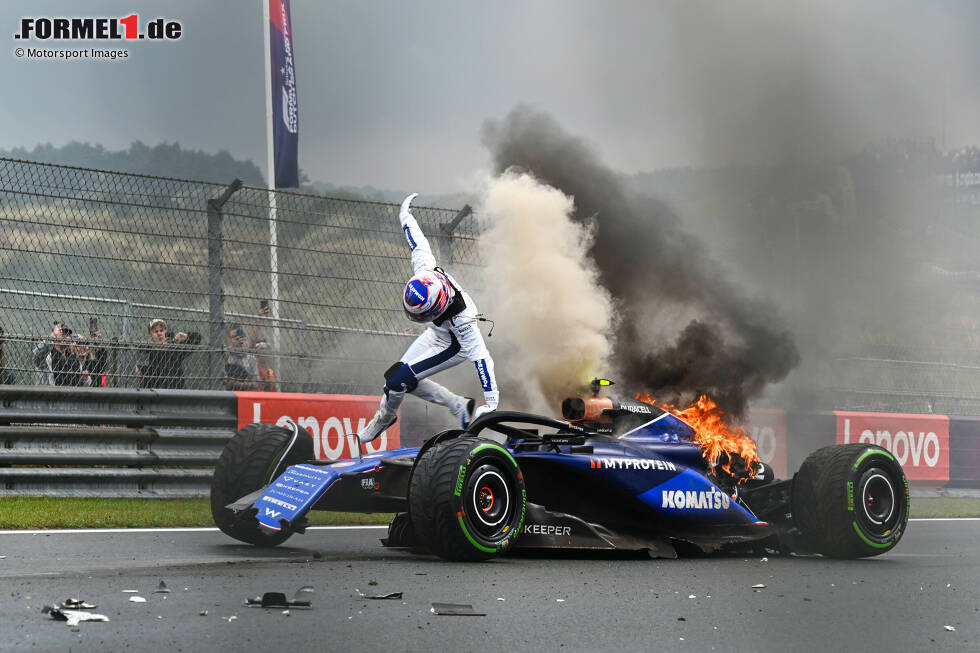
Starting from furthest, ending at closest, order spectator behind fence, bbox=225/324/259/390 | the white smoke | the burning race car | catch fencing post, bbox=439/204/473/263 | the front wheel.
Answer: catch fencing post, bbox=439/204/473/263 < the white smoke < spectator behind fence, bbox=225/324/259/390 < the burning race car < the front wheel

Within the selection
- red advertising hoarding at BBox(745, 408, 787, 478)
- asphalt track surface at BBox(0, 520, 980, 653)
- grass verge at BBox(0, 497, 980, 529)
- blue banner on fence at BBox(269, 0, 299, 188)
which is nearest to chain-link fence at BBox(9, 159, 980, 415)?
grass verge at BBox(0, 497, 980, 529)

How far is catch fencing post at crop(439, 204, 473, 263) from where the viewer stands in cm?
1312

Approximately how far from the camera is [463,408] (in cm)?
981

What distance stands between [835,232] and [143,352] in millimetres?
8090

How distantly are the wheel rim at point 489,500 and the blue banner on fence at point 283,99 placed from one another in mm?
10443

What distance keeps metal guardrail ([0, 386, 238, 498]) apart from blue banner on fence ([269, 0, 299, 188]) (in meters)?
5.81

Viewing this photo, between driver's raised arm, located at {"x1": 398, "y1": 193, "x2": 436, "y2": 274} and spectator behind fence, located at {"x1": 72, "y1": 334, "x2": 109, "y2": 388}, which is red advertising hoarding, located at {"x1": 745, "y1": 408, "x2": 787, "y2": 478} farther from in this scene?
spectator behind fence, located at {"x1": 72, "y1": 334, "x2": 109, "y2": 388}

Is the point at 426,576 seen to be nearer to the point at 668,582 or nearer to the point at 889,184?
the point at 668,582

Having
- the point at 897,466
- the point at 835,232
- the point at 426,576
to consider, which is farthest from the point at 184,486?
the point at 835,232

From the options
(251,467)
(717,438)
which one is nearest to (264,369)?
(251,467)

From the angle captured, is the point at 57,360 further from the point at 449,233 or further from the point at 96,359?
the point at 449,233

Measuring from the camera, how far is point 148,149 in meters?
Answer: 42.0

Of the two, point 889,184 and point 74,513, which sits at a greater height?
point 889,184

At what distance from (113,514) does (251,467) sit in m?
2.68
